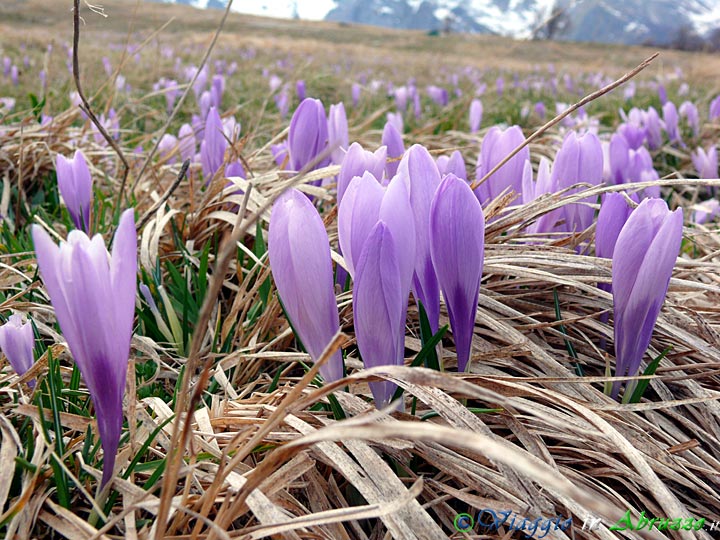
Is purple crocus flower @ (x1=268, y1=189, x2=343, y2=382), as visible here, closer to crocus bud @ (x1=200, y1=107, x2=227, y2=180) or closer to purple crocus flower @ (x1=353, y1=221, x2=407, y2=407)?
purple crocus flower @ (x1=353, y1=221, x2=407, y2=407)

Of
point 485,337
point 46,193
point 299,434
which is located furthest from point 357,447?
point 46,193

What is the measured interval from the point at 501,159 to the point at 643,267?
2.10ft

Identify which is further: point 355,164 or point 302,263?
point 355,164

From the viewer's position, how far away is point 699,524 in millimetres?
842

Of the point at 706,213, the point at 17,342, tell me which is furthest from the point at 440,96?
the point at 17,342

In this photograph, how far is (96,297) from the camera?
2.30 ft

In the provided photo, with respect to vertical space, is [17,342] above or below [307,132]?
below

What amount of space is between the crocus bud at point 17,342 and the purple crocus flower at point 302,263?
449mm

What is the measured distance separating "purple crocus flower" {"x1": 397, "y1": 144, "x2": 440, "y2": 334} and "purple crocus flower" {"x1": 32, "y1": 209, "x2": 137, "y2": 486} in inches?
16.3

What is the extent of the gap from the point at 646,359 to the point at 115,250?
3.23 ft

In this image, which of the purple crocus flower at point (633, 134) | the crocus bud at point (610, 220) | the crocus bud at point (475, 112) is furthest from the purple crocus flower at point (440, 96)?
the crocus bud at point (610, 220)

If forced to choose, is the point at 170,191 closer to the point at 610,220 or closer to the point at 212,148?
the point at 610,220

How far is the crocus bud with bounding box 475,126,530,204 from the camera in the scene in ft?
4.94

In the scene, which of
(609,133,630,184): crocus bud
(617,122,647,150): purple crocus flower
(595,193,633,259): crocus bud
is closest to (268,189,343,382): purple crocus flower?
(595,193,633,259): crocus bud
